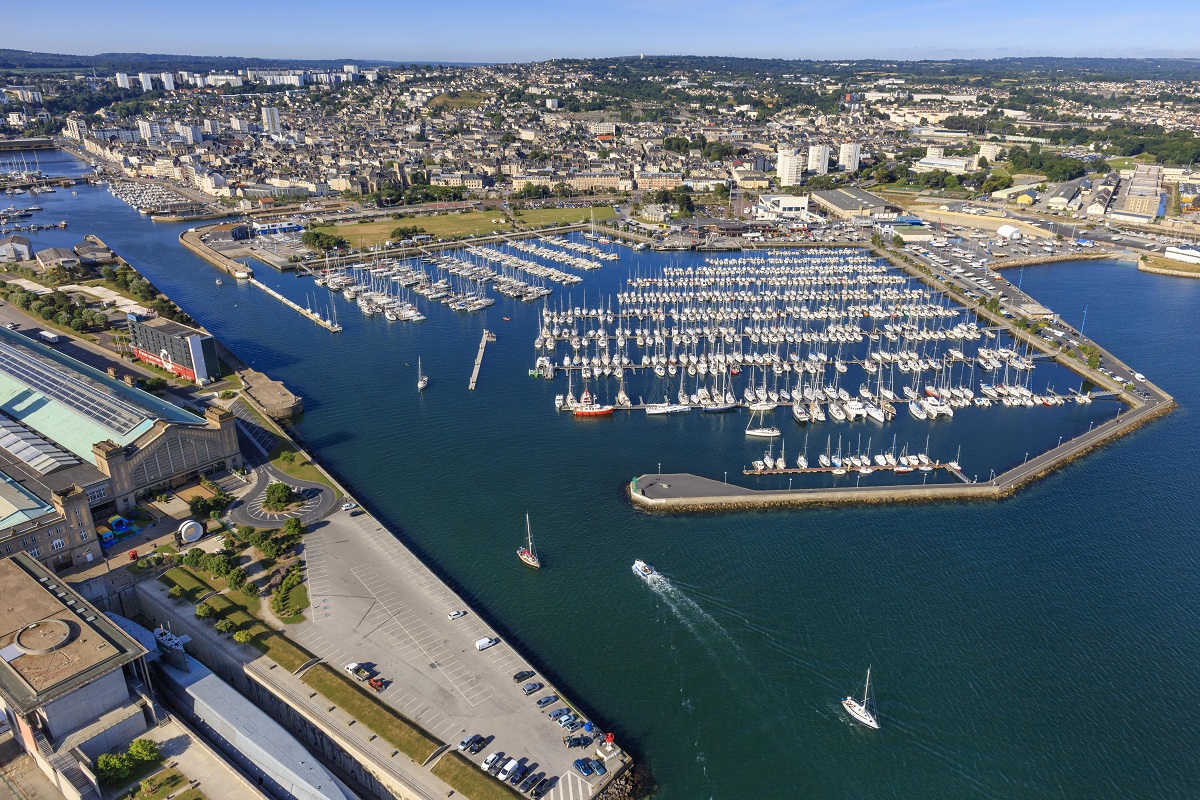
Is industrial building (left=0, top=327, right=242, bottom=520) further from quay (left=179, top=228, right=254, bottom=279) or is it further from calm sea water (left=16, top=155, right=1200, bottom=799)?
quay (left=179, top=228, right=254, bottom=279)

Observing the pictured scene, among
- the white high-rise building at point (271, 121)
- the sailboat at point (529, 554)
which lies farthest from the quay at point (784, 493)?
Answer: the white high-rise building at point (271, 121)

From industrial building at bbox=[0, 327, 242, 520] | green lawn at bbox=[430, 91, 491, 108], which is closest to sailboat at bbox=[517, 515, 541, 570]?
industrial building at bbox=[0, 327, 242, 520]

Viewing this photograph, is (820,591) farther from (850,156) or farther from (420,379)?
(850,156)

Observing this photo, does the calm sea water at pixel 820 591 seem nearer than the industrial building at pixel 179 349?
Yes

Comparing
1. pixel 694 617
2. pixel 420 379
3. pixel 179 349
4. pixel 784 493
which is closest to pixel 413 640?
pixel 694 617

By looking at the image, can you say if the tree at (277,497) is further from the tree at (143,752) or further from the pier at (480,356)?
the pier at (480,356)
